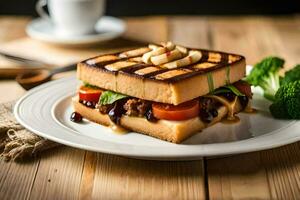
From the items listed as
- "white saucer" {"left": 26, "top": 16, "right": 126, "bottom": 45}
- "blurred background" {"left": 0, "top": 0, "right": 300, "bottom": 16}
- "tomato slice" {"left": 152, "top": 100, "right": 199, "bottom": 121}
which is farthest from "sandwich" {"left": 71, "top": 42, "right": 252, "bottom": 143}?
"blurred background" {"left": 0, "top": 0, "right": 300, "bottom": 16}

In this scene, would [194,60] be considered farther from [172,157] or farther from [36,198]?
[36,198]

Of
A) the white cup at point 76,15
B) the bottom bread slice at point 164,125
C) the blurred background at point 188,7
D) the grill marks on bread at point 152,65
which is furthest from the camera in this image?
the blurred background at point 188,7

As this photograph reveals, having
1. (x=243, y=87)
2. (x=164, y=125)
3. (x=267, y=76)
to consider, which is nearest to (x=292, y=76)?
(x=267, y=76)

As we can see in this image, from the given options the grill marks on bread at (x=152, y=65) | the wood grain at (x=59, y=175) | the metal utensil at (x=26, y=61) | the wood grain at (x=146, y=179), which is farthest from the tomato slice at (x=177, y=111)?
the metal utensil at (x=26, y=61)

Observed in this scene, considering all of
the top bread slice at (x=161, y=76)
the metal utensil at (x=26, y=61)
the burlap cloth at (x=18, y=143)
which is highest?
the top bread slice at (x=161, y=76)

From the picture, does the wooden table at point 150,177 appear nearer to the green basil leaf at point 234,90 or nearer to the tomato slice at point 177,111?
the tomato slice at point 177,111

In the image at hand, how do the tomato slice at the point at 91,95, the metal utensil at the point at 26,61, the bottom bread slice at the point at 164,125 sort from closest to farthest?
1. the bottom bread slice at the point at 164,125
2. the tomato slice at the point at 91,95
3. the metal utensil at the point at 26,61

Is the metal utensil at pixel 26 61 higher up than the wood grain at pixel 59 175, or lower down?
lower down
